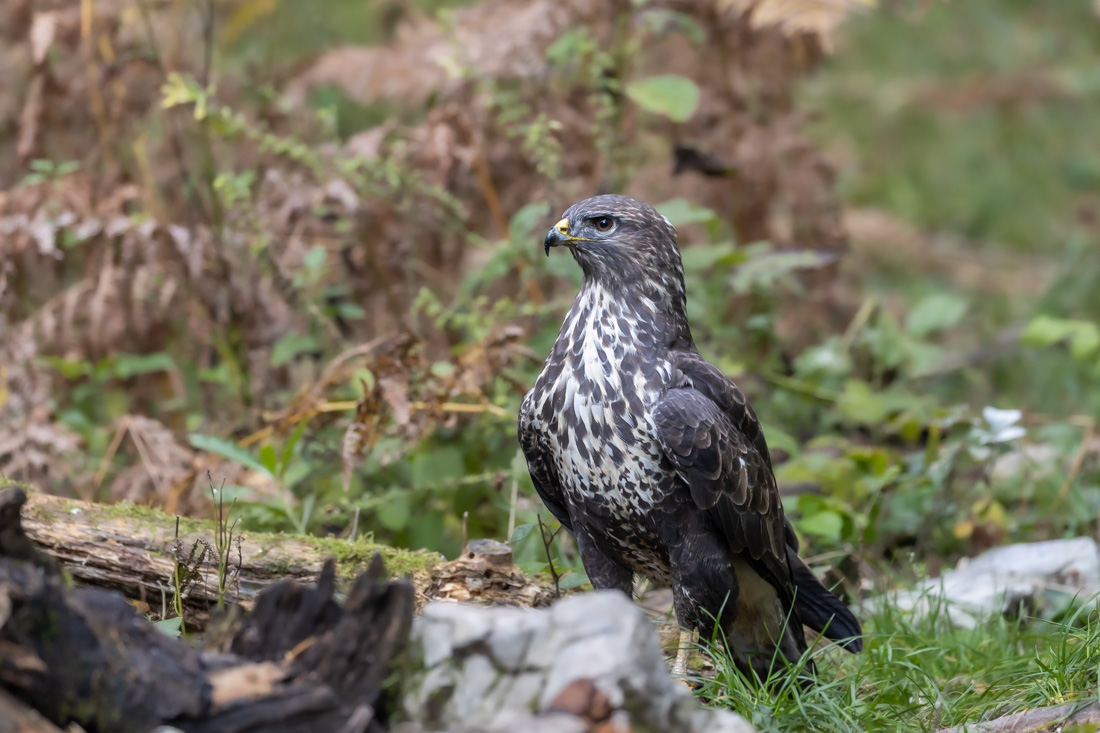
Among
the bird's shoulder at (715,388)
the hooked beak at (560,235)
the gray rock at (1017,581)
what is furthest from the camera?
the gray rock at (1017,581)

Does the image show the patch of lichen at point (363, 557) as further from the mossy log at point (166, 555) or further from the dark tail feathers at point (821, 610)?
the dark tail feathers at point (821, 610)

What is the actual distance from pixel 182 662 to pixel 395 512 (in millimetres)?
2239

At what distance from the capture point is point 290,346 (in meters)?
5.19

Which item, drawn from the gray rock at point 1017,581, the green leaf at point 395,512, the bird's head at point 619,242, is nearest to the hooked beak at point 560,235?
the bird's head at point 619,242

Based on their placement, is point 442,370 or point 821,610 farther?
point 442,370

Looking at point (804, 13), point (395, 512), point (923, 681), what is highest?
point (804, 13)

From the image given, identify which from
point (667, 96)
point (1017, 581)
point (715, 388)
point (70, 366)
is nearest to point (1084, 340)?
point (1017, 581)

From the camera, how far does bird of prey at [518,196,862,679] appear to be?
11.6 ft

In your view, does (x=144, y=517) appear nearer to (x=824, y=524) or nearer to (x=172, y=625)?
(x=172, y=625)

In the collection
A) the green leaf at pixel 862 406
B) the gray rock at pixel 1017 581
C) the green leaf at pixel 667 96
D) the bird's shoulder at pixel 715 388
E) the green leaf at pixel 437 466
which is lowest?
the gray rock at pixel 1017 581

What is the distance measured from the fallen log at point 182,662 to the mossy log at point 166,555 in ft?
2.64

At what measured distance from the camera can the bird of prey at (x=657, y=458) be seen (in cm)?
354

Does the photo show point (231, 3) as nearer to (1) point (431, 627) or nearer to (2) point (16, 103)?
(2) point (16, 103)

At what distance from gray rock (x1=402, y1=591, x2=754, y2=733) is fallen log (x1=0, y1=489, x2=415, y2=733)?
4.1 inches
